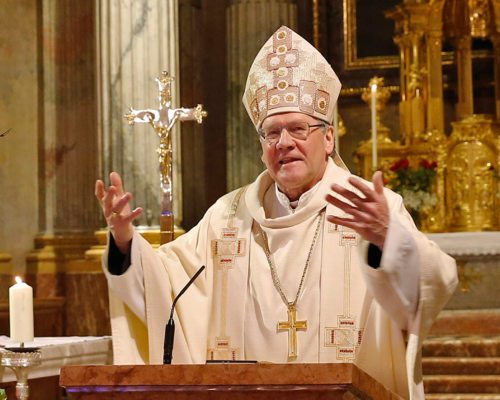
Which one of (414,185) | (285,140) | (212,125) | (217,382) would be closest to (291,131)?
(285,140)

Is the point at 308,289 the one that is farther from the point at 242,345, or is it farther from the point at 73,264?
the point at 73,264

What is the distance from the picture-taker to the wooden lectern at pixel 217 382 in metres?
2.95

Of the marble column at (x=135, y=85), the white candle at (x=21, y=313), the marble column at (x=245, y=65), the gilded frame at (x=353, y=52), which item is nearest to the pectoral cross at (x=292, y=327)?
the white candle at (x=21, y=313)

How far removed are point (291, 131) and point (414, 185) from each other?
15.8 ft

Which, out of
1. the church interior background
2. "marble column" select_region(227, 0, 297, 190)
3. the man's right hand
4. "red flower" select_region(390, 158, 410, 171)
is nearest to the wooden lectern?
the man's right hand

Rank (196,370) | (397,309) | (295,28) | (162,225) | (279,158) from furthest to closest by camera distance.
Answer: (295,28), (162,225), (279,158), (397,309), (196,370)

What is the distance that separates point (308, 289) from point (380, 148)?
5520 millimetres

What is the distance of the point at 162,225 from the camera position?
19.1ft

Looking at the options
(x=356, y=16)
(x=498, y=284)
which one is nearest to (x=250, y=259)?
(x=498, y=284)

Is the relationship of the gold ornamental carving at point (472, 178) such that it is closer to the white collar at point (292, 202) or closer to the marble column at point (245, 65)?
the marble column at point (245, 65)

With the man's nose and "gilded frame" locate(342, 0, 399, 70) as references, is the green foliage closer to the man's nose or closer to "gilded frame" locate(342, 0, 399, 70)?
"gilded frame" locate(342, 0, 399, 70)

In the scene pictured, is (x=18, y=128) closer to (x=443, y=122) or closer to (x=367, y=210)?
(x=443, y=122)

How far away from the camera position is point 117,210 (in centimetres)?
370

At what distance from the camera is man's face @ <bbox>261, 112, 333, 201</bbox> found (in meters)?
4.20
